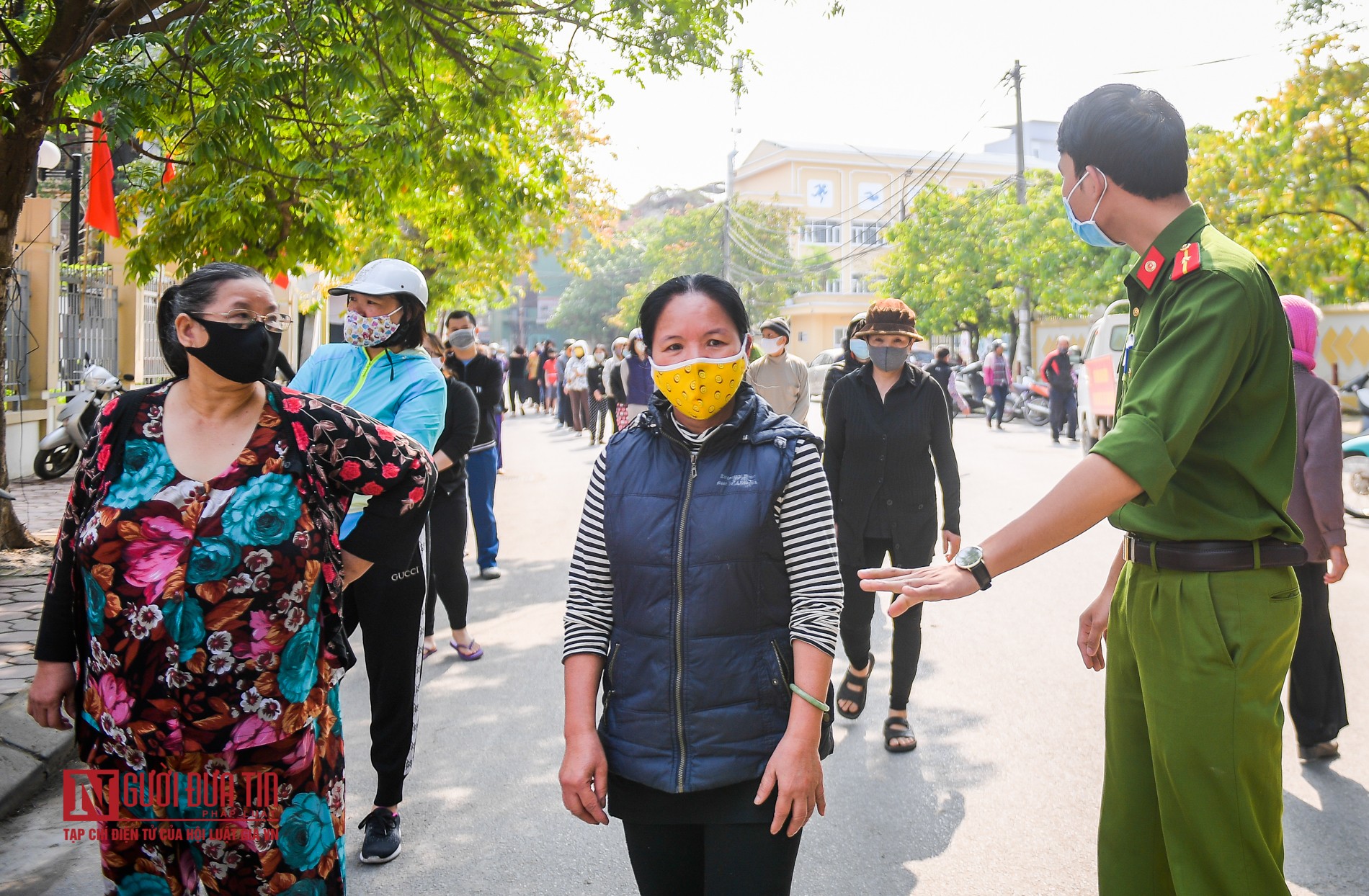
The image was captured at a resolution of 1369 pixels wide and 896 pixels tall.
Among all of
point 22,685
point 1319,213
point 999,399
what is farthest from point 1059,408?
point 22,685

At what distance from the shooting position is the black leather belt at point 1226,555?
2336 millimetres

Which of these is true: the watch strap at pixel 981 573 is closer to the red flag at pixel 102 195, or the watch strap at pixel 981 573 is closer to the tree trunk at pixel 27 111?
the tree trunk at pixel 27 111

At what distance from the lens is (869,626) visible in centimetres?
509

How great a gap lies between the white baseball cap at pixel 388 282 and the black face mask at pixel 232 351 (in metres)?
1.24

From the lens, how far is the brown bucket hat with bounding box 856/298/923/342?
4953 millimetres

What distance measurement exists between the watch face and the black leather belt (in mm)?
537

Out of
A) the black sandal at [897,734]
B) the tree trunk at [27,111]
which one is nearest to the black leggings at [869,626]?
the black sandal at [897,734]

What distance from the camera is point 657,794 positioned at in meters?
Result: 2.27

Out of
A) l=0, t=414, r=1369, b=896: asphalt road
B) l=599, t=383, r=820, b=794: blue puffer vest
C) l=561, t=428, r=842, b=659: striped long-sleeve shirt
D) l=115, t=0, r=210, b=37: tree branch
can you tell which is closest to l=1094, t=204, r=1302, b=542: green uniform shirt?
l=561, t=428, r=842, b=659: striped long-sleeve shirt

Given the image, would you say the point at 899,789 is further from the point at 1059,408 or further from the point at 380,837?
the point at 1059,408

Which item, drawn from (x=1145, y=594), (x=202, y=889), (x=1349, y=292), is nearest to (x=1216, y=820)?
(x=1145, y=594)

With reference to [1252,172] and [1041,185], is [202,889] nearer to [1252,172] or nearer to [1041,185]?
[1252,172]

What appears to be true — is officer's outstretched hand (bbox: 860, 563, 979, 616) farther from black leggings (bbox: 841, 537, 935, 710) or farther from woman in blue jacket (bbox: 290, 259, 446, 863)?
black leggings (bbox: 841, 537, 935, 710)

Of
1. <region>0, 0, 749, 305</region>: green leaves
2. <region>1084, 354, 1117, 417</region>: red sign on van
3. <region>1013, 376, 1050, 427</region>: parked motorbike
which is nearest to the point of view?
<region>0, 0, 749, 305</region>: green leaves
